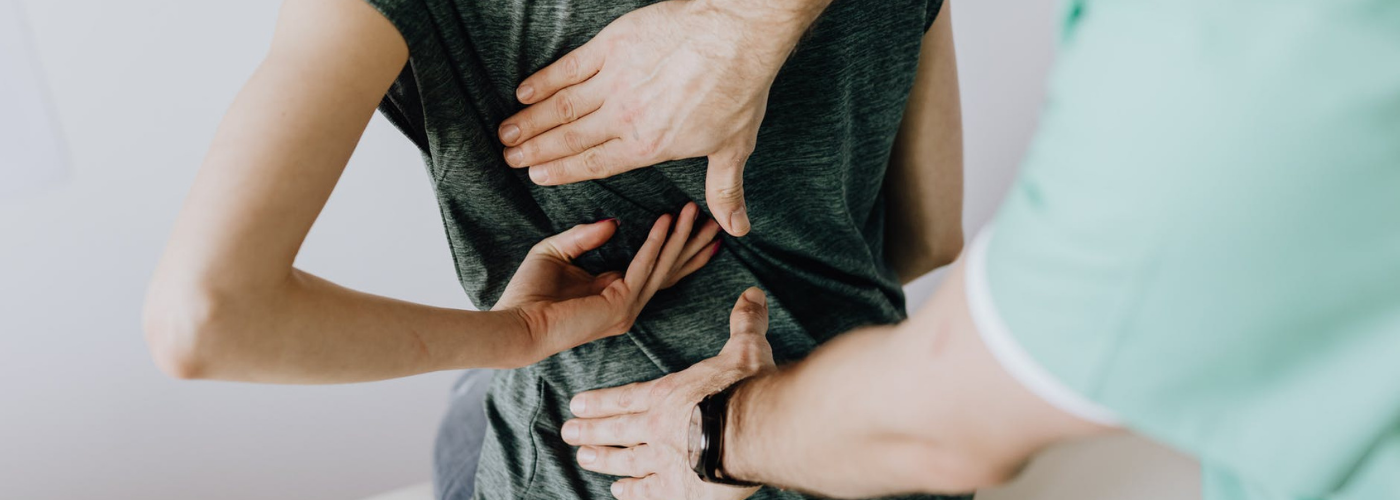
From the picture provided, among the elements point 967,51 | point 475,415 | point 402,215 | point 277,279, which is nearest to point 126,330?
point 402,215

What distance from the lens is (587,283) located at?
1020 millimetres

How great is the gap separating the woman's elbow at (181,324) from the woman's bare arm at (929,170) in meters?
0.80

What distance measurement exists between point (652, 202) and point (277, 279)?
403 millimetres

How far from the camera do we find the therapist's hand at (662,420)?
927 millimetres

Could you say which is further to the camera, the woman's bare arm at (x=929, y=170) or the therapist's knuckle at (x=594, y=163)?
the woman's bare arm at (x=929, y=170)

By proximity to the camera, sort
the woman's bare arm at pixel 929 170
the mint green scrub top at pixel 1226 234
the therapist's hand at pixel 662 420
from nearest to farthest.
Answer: the mint green scrub top at pixel 1226 234
the therapist's hand at pixel 662 420
the woman's bare arm at pixel 929 170

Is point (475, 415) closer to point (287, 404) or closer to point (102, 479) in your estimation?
point (287, 404)

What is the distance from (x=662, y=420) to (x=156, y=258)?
1149 mm

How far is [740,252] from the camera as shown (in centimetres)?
106

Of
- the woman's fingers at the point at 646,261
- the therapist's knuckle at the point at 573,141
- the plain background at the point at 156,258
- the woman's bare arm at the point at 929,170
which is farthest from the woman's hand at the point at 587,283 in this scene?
the plain background at the point at 156,258

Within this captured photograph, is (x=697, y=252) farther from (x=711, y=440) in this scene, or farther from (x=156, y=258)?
(x=156, y=258)

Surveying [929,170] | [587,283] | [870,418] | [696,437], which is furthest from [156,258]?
[870,418]

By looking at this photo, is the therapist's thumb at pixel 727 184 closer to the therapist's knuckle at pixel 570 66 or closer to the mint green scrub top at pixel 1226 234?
the therapist's knuckle at pixel 570 66

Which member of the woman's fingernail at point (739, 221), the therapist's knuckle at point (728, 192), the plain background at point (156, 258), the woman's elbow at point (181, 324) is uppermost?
the woman's elbow at point (181, 324)
